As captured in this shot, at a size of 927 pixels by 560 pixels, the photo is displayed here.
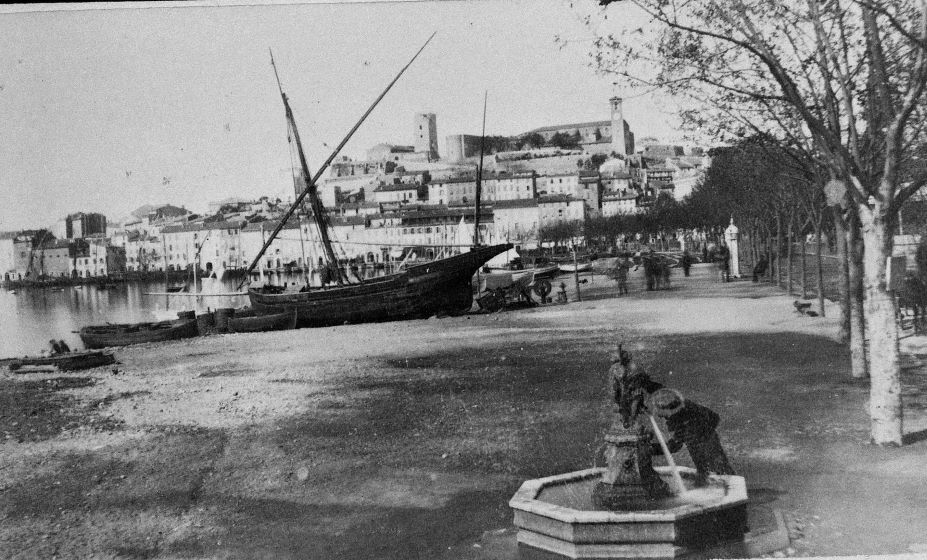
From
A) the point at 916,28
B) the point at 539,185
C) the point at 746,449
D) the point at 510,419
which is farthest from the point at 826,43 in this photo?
the point at 539,185

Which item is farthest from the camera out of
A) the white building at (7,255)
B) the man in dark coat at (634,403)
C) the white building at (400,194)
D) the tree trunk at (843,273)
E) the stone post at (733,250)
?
the stone post at (733,250)

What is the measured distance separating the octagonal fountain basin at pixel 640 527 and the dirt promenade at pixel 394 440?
0.30 meters

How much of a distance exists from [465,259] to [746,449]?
8.74 metres

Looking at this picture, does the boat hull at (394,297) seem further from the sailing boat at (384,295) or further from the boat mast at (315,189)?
the boat mast at (315,189)

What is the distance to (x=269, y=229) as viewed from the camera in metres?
8.27

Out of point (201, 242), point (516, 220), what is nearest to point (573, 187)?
point (516, 220)

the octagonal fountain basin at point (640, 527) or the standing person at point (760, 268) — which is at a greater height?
the standing person at point (760, 268)

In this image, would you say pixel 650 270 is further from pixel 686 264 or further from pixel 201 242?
pixel 201 242

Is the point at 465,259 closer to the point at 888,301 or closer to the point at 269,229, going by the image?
the point at 269,229

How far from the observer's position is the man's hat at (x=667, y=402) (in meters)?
3.91

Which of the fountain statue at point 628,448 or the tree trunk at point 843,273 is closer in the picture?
the fountain statue at point 628,448

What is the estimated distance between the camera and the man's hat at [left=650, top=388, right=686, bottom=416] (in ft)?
12.8

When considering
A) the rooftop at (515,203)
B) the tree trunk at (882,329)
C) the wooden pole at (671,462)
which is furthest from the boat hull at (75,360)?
the tree trunk at (882,329)

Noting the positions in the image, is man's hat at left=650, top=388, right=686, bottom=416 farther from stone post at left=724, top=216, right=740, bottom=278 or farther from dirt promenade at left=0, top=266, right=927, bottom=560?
stone post at left=724, top=216, right=740, bottom=278
